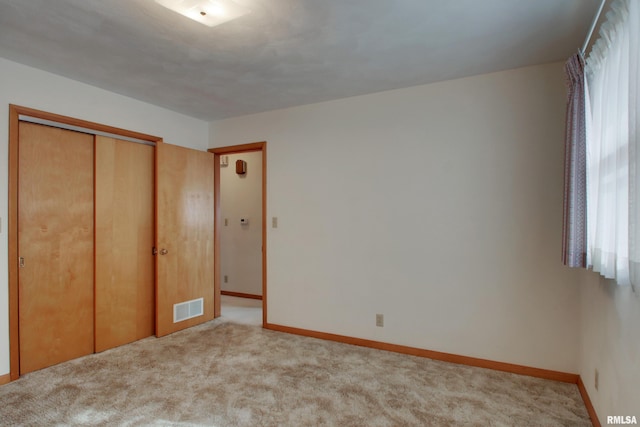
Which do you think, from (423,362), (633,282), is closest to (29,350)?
(423,362)

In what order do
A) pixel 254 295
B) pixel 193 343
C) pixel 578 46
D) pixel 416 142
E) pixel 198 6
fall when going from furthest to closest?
pixel 254 295, pixel 193 343, pixel 416 142, pixel 578 46, pixel 198 6

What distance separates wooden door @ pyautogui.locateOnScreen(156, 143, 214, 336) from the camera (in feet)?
12.3

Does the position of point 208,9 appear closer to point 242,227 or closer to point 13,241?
point 13,241

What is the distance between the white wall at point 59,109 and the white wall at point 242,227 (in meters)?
1.58

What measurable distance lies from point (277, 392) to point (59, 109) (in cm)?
298

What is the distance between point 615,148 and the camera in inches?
64.1

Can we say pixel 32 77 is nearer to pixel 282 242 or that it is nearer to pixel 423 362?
pixel 282 242

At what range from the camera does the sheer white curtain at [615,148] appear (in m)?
1.31

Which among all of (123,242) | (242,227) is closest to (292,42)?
(123,242)

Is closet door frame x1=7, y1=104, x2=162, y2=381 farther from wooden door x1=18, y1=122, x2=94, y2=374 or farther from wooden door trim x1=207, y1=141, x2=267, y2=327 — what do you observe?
wooden door trim x1=207, y1=141, x2=267, y2=327

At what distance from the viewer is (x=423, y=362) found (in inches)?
120

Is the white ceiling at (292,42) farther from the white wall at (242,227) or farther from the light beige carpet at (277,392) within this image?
the light beige carpet at (277,392)

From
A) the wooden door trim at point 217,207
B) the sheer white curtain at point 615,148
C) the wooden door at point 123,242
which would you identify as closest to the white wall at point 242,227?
the wooden door trim at point 217,207

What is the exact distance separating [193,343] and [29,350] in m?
1.30
